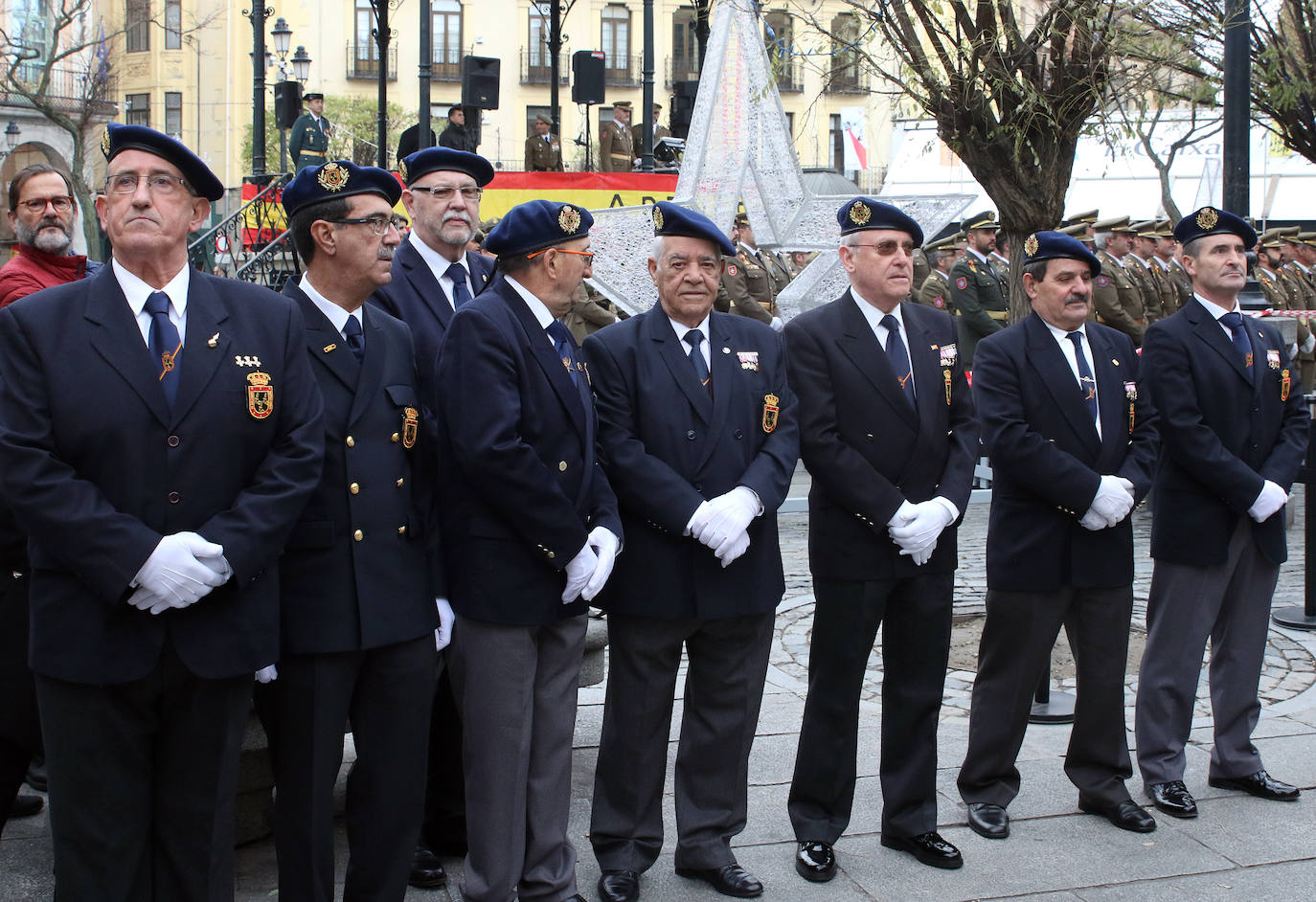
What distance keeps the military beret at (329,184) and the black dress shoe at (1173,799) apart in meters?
3.36

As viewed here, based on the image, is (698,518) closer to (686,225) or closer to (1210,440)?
(686,225)

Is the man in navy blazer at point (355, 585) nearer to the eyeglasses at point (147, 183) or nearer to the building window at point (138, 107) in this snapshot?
the eyeglasses at point (147, 183)

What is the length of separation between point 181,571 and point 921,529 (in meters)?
2.25

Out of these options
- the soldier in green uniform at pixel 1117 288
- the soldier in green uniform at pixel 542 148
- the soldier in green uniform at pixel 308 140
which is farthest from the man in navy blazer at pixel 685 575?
the soldier in green uniform at pixel 542 148

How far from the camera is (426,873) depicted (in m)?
4.26

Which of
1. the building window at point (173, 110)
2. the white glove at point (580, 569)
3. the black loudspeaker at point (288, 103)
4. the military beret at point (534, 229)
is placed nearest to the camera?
the white glove at point (580, 569)

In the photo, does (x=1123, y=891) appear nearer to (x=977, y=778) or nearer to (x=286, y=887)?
(x=977, y=778)

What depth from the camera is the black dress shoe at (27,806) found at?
15.2 ft

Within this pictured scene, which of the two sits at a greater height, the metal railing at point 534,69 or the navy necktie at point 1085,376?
the metal railing at point 534,69

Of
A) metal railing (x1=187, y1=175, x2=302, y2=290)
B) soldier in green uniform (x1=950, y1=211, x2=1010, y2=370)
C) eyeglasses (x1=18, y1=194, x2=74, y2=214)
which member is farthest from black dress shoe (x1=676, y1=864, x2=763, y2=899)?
metal railing (x1=187, y1=175, x2=302, y2=290)

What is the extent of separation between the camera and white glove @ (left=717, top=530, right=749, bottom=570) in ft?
13.3

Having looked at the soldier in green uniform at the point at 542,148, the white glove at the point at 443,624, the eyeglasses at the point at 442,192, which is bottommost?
the white glove at the point at 443,624

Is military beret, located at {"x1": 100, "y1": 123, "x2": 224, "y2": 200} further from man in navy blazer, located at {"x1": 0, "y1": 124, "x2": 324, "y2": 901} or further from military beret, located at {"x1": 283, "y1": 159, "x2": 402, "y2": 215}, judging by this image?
military beret, located at {"x1": 283, "y1": 159, "x2": 402, "y2": 215}

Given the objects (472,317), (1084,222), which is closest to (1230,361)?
(472,317)
